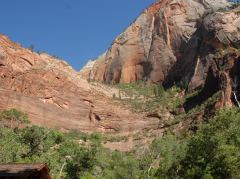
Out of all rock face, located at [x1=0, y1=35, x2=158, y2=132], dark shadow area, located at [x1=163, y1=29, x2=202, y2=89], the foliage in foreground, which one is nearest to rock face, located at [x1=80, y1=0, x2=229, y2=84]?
dark shadow area, located at [x1=163, y1=29, x2=202, y2=89]

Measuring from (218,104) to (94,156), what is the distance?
58.0ft

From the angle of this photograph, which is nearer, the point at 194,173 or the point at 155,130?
the point at 194,173

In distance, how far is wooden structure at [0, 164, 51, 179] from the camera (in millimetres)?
20111

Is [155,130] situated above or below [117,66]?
below

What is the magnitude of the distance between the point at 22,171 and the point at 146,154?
33348 millimetres

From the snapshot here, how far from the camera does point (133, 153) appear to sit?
60.8m

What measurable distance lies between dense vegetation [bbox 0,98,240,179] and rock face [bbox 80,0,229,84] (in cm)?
2520

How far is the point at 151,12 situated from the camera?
97.9 meters

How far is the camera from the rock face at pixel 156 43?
86.6m

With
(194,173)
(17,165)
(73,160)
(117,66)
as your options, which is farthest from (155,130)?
(17,165)

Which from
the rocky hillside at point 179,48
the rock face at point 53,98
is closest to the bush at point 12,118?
the rock face at point 53,98

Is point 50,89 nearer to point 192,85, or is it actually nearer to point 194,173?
point 192,85

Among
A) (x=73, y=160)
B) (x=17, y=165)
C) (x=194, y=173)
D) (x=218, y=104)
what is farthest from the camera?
(x=218, y=104)

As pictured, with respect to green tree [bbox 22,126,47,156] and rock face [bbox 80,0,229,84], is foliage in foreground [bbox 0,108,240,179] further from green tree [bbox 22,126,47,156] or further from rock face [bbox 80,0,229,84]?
rock face [bbox 80,0,229,84]
